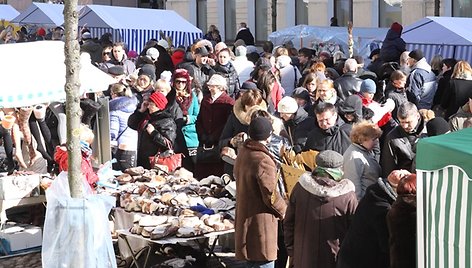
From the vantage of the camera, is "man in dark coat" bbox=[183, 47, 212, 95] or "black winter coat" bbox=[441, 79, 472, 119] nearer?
"black winter coat" bbox=[441, 79, 472, 119]

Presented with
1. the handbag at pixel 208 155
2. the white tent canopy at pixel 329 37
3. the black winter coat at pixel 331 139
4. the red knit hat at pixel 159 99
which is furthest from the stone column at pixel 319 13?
the black winter coat at pixel 331 139

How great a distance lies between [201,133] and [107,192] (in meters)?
1.73

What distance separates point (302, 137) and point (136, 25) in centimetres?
1214

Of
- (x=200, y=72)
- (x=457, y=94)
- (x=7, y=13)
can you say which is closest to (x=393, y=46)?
(x=200, y=72)

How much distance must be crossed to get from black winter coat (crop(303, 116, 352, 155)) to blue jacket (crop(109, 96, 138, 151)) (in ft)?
9.84

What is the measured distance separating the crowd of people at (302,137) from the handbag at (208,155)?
0.6 inches

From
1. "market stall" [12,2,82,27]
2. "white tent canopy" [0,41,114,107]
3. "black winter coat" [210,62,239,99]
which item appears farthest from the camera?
"market stall" [12,2,82,27]

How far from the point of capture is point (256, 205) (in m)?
7.40

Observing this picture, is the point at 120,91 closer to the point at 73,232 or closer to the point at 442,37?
the point at 73,232

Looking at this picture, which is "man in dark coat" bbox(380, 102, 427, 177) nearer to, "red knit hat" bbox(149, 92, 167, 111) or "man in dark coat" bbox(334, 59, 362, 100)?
"man in dark coat" bbox(334, 59, 362, 100)

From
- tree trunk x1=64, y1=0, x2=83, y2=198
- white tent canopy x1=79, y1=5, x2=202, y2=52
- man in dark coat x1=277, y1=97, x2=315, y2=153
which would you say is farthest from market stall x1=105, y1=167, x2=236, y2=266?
white tent canopy x1=79, y1=5, x2=202, y2=52

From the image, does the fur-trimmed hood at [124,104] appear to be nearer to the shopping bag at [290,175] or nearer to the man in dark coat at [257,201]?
the shopping bag at [290,175]

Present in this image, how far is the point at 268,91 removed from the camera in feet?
35.9

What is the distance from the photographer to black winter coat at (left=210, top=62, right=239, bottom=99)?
42.2ft
